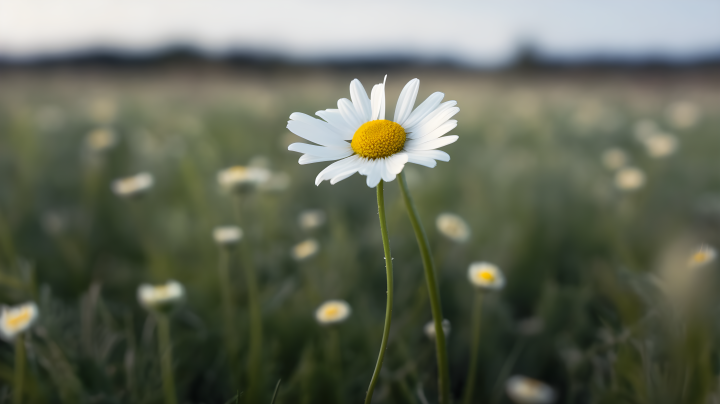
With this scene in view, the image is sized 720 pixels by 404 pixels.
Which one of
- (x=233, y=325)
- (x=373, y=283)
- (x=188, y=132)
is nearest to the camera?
(x=233, y=325)

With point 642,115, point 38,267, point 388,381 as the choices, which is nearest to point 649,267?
point 388,381

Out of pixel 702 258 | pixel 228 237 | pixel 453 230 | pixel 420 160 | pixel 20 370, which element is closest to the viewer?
pixel 420 160

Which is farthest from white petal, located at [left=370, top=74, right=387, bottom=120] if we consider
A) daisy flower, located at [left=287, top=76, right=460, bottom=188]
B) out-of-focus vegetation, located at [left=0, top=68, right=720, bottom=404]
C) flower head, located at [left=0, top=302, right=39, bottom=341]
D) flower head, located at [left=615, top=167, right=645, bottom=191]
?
flower head, located at [left=615, top=167, right=645, bottom=191]

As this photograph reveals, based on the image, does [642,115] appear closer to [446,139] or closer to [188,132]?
[188,132]

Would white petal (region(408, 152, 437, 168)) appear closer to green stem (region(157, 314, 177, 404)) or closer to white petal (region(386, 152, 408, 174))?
white petal (region(386, 152, 408, 174))

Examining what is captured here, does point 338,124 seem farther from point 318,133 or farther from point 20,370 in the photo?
point 20,370

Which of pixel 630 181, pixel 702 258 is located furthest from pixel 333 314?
pixel 630 181

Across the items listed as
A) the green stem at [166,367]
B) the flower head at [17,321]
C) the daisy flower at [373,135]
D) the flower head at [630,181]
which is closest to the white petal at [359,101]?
the daisy flower at [373,135]
